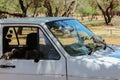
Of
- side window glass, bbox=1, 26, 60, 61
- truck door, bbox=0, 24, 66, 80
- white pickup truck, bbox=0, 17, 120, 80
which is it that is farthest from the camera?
side window glass, bbox=1, 26, 60, 61

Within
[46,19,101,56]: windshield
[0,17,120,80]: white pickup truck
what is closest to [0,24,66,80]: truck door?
[0,17,120,80]: white pickup truck

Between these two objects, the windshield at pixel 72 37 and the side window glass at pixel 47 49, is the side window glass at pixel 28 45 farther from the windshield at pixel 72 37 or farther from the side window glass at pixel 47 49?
the windshield at pixel 72 37

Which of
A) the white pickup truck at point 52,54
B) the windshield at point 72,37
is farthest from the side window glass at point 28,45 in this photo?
the windshield at point 72,37

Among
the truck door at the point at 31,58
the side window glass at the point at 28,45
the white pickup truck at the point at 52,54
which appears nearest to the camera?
the white pickup truck at the point at 52,54

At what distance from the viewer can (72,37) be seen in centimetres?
585

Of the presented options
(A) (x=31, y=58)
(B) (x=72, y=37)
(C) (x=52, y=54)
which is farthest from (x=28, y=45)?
(B) (x=72, y=37)

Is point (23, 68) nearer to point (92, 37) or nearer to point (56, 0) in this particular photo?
point (92, 37)

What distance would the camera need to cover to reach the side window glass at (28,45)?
5.33 metres

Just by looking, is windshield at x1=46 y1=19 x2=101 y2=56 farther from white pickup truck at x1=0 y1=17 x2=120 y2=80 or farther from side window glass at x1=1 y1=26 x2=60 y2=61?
side window glass at x1=1 y1=26 x2=60 y2=61

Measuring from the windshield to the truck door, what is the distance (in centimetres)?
20

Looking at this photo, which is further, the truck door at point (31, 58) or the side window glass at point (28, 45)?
the side window glass at point (28, 45)

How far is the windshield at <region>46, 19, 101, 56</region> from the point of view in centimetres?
543

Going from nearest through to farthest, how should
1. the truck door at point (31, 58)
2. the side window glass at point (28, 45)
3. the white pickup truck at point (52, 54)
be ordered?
the white pickup truck at point (52, 54)
the truck door at point (31, 58)
the side window glass at point (28, 45)

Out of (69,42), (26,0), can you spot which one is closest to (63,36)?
(69,42)
